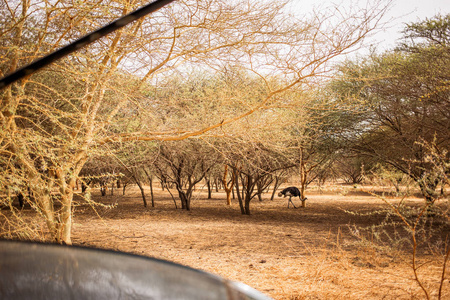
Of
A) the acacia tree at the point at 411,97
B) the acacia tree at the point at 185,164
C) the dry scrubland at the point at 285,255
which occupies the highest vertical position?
the acacia tree at the point at 411,97

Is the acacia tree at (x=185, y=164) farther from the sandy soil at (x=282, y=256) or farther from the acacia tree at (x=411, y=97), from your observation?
the acacia tree at (x=411, y=97)

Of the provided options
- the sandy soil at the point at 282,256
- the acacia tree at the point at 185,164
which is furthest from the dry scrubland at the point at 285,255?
the acacia tree at the point at 185,164

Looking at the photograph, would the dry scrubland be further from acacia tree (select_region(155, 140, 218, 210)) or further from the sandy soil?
acacia tree (select_region(155, 140, 218, 210))

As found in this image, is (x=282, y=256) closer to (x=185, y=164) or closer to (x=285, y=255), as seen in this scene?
(x=285, y=255)

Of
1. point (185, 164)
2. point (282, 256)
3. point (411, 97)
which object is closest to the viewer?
point (282, 256)

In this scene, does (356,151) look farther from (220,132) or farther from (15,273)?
(15,273)

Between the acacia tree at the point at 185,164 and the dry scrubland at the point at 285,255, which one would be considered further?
the acacia tree at the point at 185,164

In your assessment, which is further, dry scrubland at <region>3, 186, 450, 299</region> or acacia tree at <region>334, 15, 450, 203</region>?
acacia tree at <region>334, 15, 450, 203</region>

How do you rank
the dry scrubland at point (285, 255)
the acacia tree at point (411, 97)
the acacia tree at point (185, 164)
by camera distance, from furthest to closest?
the acacia tree at point (185, 164), the acacia tree at point (411, 97), the dry scrubland at point (285, 255)

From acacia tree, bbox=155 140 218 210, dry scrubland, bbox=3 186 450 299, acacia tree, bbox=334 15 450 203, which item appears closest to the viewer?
dry scrubland, bbox=3 186 450 299

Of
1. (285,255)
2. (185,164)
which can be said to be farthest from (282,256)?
(185,164)

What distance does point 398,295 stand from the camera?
13.2ft

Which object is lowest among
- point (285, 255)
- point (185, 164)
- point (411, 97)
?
point (285, 255)

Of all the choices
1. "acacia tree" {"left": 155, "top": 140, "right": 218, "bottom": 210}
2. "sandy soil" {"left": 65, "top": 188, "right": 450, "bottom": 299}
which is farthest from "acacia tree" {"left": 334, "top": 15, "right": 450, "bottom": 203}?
"acacia tree" {"left": 155, "top": 140, "right": 218, "bottom": 210}
